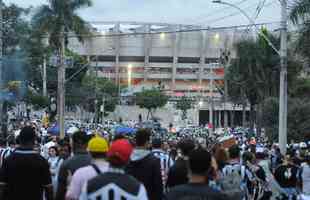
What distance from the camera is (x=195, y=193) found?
560cm

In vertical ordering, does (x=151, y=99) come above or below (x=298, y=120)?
above

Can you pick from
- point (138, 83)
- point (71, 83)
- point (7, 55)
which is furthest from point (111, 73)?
point (7, 55)

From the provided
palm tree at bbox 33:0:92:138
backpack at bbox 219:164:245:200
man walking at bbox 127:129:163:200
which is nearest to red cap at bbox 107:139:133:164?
backpack at bbox 219:164:245:200

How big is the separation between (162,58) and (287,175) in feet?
420

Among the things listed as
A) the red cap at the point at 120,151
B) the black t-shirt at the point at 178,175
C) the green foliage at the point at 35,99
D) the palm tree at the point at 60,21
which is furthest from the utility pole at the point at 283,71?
the green foliage at the point at 35,99

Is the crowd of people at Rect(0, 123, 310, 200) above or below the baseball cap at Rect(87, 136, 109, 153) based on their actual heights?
below

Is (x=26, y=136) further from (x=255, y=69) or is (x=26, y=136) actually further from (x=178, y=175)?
(x=255, y=69)

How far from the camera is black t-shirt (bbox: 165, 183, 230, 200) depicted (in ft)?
18.3

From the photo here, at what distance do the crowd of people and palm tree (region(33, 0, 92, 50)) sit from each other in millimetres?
34948

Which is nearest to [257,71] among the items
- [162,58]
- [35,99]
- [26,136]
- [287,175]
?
[35,99]

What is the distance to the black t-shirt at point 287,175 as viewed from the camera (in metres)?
→ 12.2

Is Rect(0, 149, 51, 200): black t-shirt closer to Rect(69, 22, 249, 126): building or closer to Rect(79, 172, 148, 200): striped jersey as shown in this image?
Rect(79, 172, 148, 200): striped jersey

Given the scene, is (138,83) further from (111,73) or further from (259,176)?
(259,176)

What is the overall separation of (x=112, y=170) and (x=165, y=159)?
6.05m
